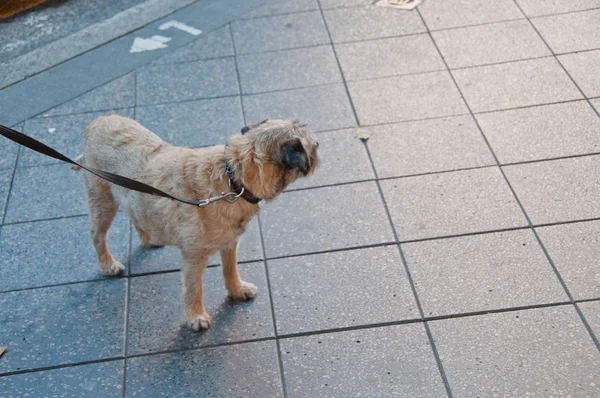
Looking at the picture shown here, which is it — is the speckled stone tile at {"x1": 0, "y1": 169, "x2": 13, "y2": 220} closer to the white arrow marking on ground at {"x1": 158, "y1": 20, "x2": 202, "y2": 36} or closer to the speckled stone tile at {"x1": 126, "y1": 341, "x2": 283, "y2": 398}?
the speckled stone tile at {"x1": 126, "y1": 341, "x2": 283, "y2": 398}

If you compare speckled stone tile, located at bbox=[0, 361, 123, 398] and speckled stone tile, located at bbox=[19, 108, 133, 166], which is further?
speckled stone tile, located at bbox=[19, 108, 133, 166]

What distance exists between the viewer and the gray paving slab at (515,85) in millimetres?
6164

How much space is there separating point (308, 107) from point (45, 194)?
2.46 metres

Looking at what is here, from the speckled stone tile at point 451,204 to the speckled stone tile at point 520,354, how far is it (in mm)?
856

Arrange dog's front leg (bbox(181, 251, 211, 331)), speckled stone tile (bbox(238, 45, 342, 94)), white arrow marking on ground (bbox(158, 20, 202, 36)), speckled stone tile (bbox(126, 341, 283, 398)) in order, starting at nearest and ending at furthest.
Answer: speckled stone tile (bbox(126, 341, 283, 398)) < dog's front leg (bbox(181, 251, 211, 331)) < speckled stone tile (bbox(238, 45, 342, 94)) < white arrow marking on ground (bbox(158, 20, 202, 36))

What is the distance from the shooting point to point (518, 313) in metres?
4.33

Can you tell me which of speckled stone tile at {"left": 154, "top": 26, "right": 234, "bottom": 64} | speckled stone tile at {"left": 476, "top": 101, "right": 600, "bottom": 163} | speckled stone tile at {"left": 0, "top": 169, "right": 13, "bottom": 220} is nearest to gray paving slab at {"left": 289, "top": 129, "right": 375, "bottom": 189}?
speckled stone tile at {"left": 476, "top": 101, "right": 600, "bottom": 163}

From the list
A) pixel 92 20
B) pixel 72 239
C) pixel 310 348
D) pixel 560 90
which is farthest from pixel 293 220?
pixel 92 20

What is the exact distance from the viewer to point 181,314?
452 centimetres

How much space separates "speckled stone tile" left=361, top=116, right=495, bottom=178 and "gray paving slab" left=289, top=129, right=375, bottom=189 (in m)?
0.11

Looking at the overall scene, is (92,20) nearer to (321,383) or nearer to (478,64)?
(478,64)

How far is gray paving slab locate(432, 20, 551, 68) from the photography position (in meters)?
6.75

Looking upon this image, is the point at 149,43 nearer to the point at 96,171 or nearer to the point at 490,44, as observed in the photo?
the point at 490,44

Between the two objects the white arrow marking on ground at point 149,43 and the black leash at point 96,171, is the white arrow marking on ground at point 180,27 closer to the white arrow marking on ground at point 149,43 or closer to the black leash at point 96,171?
the white arrow marking on ground at point 149,43
